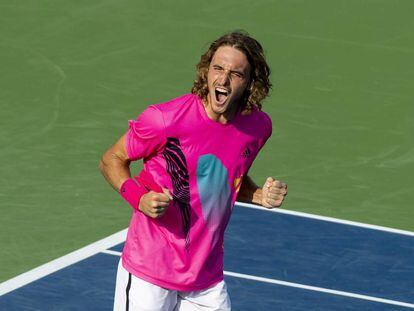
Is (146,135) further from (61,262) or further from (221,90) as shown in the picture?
(61,262)

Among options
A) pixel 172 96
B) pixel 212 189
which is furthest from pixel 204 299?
pixel 172 96

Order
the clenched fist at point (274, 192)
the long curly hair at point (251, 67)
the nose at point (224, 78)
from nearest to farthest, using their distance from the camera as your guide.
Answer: the nose at point (224, 78) → the long curly hair at point (251, 67) → the clenched fist at point (274, 192)

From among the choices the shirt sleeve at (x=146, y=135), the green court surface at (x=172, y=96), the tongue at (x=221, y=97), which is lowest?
the shirt sleeve at (x=146, y=135)

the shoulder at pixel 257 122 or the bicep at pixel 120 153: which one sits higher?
the shoulder at pixel 257 122

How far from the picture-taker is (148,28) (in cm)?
1800

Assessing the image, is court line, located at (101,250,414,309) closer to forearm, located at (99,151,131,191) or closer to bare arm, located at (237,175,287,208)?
bare arm, located at (237,175,287,208)

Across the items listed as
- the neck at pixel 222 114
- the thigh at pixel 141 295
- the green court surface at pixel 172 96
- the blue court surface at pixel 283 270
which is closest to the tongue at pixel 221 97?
the neck at pixel 222 114

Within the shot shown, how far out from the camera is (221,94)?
867 centimetres

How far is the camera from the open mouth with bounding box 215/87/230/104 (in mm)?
8617

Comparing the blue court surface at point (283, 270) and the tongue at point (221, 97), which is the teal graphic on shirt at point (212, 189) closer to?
the tongue at point (221, 97)

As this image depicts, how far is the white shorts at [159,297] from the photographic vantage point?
8.98m

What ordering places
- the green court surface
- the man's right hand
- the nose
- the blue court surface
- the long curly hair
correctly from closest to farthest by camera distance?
the man's right hand, the nose, the long curly hair, the blue court surface, the green court surface

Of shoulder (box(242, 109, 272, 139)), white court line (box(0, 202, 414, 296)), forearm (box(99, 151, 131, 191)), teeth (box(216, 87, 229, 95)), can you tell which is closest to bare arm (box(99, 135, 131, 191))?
forearm (box(99, 151, 131, 191))

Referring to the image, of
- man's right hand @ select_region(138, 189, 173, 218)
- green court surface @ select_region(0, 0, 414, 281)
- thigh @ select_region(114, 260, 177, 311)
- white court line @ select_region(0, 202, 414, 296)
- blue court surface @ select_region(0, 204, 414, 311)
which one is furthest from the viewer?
green court surface @ select_region(0, 0, 414, 281)
